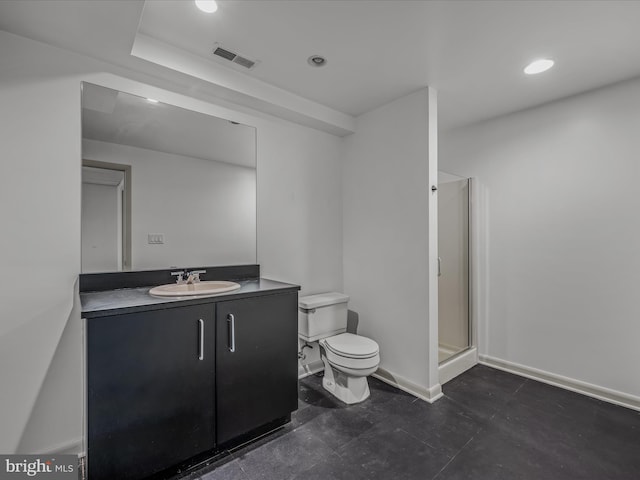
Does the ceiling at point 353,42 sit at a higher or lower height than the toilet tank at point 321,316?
higher

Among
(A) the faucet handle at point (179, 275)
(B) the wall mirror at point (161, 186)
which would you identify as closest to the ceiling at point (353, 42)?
(B) the wall mirror at point (161, 186)

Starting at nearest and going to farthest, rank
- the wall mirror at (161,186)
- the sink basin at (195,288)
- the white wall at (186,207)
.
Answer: the sink basin at (195,288) → the wall mirror at (161,186) → the white wall at (186,207)

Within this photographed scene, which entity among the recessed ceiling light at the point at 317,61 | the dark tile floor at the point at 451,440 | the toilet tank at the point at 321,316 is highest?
the recessed ceiling light at the point at 317,61

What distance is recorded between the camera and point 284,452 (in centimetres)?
174

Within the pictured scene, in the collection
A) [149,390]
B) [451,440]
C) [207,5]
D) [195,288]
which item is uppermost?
[207,5]

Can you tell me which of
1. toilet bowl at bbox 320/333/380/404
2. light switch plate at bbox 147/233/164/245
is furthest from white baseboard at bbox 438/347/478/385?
light switch plate at bbox 147/233/164/245

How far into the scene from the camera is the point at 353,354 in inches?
86.6

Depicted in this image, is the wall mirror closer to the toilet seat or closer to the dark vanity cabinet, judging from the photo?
the dark vanity cabinet

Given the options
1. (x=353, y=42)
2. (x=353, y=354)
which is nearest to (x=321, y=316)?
(x=353, y=354)

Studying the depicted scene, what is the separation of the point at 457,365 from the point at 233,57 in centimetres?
308

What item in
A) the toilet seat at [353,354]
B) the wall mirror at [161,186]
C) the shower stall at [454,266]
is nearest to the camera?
the wall mirror at [161,186]

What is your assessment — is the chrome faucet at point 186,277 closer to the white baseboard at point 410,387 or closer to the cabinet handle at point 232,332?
the cabinet handle at point 232,332

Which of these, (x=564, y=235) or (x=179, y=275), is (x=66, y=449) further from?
(x=564, y=235)

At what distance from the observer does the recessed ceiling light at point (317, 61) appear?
1970mm
